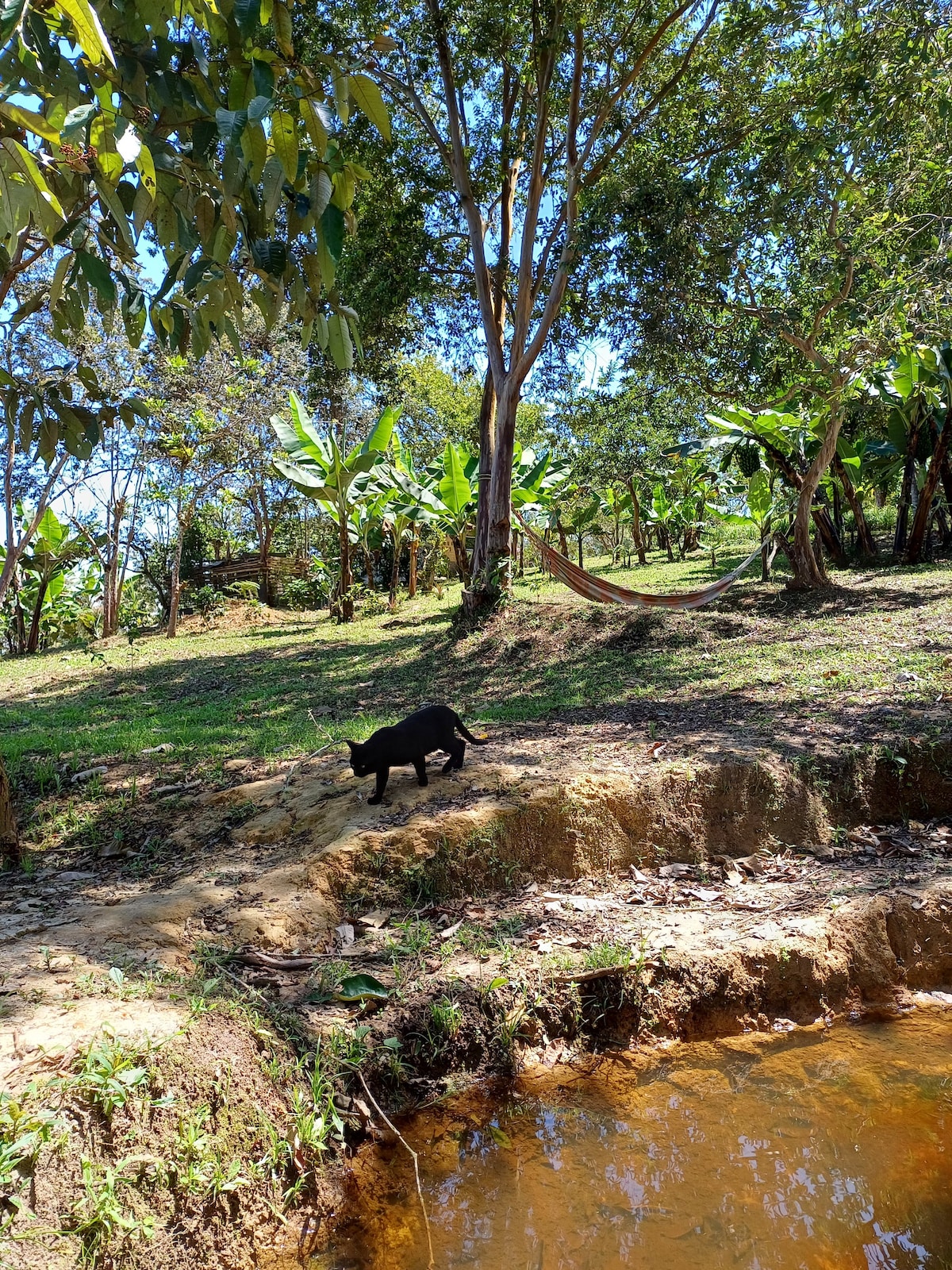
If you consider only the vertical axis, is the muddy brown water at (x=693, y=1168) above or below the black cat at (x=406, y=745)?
below

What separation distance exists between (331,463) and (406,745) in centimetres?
782

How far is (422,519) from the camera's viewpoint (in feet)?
38.6

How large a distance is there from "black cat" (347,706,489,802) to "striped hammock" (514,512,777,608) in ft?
14.7

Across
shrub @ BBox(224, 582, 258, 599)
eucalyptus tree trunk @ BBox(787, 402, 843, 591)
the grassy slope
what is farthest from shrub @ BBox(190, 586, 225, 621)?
eucalyptus tree trunk @ BBox(787, 402, 843, 591)

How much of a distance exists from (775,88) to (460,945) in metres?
8.25

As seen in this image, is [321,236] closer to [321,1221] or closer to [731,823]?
[321,1221]

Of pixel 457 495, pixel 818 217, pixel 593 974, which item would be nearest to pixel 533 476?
pixel 457 495

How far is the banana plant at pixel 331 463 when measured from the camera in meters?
11.1

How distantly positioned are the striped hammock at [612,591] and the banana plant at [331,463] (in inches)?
129

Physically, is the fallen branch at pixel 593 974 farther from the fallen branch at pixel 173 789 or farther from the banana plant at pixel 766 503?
the banana plant at pixel 766 503

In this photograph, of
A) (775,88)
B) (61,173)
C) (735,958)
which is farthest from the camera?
(775,88)

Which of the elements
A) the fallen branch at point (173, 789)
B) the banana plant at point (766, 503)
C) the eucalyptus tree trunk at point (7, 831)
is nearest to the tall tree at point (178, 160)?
the eucalyptus tree trunk at point (7, 831)

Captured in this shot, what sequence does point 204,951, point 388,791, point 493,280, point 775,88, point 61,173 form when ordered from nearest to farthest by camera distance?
point 61,173
point 204,951
point 388,791
point 775,88
point 493,280

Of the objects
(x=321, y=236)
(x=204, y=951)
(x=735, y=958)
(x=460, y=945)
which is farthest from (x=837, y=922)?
(x=321, y=236)
